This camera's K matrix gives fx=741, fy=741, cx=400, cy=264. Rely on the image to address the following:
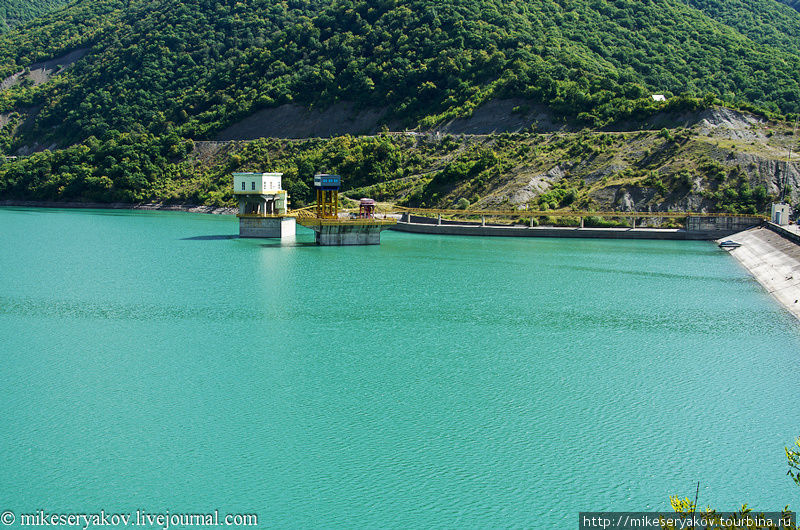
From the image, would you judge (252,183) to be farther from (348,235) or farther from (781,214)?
(781,214)

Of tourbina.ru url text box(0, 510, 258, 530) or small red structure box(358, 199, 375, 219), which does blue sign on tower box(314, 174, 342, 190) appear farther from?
tourbina.ru url text box(0, 510, 258, 530)

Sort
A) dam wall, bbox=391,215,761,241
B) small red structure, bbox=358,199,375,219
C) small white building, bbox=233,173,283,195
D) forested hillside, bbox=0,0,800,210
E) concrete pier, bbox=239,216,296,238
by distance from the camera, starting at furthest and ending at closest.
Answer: forested hillside, bbox=0,0,800,210 < small white building, bbox=233,173,283,195 < concrete pier, bbox=239,216,296,238 < dam wall, bbox=391,215,761,241 < small red structure, bbox=358,199,375,219

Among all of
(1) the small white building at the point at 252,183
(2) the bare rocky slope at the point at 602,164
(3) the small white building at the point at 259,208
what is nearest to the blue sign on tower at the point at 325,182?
(3) the small white building at the point at 259,208

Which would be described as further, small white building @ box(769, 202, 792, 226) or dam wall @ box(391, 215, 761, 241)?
dam wall @ box(391, 215, 761, 241)

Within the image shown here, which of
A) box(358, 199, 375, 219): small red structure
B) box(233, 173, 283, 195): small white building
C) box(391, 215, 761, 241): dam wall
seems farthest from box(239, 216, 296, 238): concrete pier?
box(391, 215, 761, 241): dam wall

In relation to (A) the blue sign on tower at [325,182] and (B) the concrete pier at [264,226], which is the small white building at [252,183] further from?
(A) the blue sign on tower at [325,182]

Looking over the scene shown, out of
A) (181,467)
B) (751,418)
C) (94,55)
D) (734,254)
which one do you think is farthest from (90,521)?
(94,55)

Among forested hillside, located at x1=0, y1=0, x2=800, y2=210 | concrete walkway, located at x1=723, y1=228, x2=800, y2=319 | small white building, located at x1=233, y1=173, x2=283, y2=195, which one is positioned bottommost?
concrete walkway, located at x1=723, y1=228, x2=800, y2=319

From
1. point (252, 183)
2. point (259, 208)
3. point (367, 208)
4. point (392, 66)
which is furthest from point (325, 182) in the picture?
point (392, 66)
